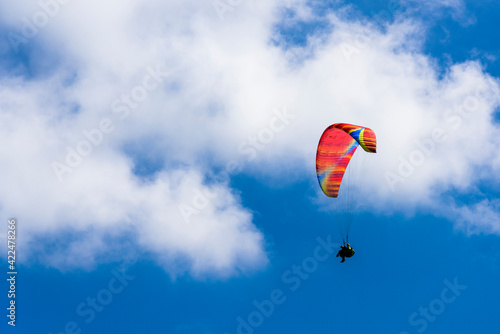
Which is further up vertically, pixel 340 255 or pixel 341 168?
pixel 341 168

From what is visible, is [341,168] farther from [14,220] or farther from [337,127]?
[14,220]

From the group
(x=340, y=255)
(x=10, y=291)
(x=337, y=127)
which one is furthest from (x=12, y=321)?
(x=337, y=127)

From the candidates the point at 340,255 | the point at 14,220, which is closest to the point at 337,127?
the point at 340,255

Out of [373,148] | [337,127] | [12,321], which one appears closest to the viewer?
[373,148]

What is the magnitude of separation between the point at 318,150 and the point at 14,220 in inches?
1094

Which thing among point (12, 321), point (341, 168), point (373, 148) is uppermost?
point (341, 168)

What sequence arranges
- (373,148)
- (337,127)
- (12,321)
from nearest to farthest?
1. (373,148)
2. (337,127)
3. (12,321)

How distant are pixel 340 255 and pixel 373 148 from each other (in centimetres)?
995

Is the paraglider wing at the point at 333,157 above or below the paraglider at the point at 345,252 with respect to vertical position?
above

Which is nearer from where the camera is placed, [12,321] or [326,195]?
[326,195]

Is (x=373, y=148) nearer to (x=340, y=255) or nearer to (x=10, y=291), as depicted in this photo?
(x=340, y=255)

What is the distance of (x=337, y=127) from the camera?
168 ft

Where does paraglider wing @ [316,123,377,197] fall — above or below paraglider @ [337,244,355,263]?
above

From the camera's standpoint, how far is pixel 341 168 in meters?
54.5
